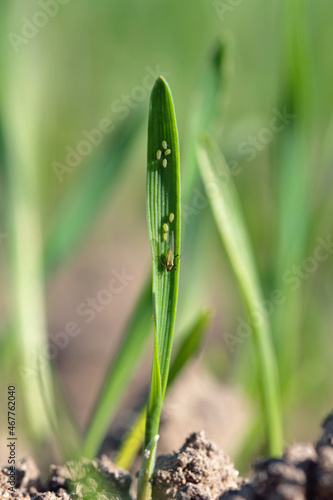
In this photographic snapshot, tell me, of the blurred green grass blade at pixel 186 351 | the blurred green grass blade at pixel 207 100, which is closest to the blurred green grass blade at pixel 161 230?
the blurred green grass blade at pixel 186 351

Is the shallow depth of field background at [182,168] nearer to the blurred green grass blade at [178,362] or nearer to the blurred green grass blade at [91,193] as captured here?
the blurred green grass blade at [91,193]

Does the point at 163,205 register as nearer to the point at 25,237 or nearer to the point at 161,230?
the point at 161,230

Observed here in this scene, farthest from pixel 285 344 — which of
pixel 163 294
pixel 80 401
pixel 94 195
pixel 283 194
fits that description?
pixel 163 294

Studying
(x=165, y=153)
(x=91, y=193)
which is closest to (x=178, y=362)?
(x=165, y=153)

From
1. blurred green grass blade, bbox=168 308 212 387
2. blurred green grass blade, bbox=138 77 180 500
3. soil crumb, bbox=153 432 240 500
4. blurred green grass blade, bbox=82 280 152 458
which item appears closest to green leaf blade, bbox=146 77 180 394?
blurred green grass blade, bbox=138 77 180 500

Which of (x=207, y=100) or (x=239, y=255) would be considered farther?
(x=207, y=100)

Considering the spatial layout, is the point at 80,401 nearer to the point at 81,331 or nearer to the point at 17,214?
the point at 81,331
